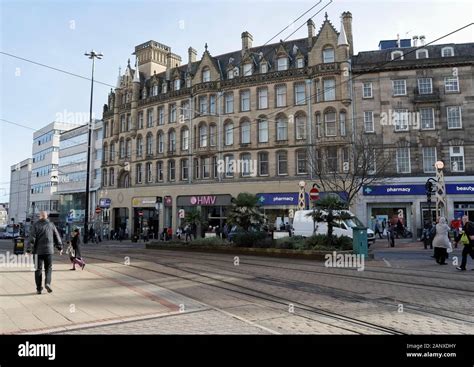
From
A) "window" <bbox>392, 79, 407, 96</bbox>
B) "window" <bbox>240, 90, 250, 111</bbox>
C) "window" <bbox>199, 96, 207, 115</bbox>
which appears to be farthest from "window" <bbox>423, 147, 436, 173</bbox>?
"window" <bbox>199, 96, 207, 115</bbox>

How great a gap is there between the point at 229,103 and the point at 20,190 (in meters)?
68.8

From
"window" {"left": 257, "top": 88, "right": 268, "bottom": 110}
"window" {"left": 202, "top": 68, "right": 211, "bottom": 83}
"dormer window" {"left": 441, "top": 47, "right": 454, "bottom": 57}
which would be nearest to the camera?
"dormer window" {"left": 441, "top": 47, "right": 454, "bottom": 57}

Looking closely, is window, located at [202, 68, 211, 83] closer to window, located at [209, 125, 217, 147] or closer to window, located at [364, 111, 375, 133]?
window, located at [209, 125, 217, 147]

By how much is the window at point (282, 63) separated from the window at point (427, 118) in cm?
1317

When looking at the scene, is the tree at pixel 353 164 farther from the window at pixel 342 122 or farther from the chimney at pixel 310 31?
the chimney at pixel 310 31

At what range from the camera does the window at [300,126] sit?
36.4 m

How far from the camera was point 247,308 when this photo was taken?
7.32 metres

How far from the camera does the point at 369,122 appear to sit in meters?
34.2

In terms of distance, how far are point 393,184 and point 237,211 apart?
57.1 ft

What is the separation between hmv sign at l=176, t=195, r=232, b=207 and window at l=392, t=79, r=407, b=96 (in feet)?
58.5

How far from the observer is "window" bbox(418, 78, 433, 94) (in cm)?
3356

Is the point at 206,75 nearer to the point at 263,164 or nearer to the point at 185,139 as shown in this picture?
the point at 185,139
